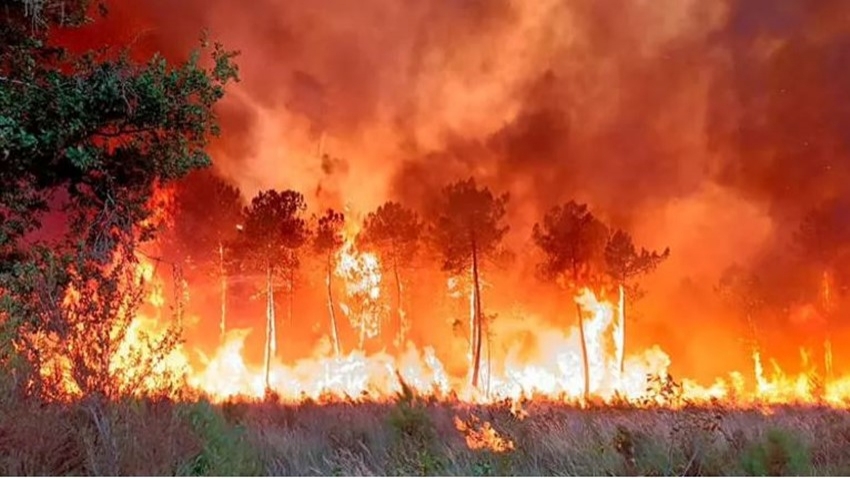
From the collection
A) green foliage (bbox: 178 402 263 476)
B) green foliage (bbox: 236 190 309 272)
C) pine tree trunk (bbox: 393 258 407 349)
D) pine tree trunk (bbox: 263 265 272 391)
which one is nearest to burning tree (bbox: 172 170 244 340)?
green foliage (bbox: 236 190 309 272)

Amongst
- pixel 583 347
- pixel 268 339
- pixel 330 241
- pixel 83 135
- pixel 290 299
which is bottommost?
pixel 583 347

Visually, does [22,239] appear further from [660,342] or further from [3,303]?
[660,342]

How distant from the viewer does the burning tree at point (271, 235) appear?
103 feet

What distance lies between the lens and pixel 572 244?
103 ft

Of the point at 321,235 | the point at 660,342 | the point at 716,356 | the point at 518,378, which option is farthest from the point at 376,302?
the point at 716,356

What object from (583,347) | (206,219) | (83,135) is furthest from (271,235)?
(83,135)

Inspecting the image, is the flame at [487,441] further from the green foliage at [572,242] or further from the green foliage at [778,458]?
the green foliage at [572,242]

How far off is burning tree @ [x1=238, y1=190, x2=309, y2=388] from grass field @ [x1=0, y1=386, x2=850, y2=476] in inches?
797

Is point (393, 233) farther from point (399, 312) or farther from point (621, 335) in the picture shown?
point (621, 335)

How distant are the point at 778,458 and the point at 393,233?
28031mm

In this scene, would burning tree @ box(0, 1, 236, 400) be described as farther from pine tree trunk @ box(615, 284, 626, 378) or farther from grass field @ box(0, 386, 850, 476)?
pine tree trunk @ box(615, 284, 626, 378)

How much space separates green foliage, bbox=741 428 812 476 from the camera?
24.5ft

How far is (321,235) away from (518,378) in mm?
11577

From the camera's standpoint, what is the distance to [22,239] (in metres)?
11.9
